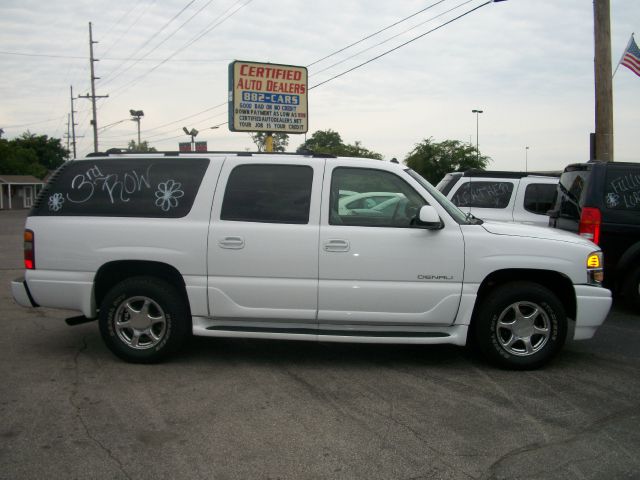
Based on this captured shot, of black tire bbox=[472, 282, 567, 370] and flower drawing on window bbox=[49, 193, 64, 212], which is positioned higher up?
flower drawing on window bbox=[49, 193, 64, 212]

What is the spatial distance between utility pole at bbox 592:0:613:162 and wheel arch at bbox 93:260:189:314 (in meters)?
8.61

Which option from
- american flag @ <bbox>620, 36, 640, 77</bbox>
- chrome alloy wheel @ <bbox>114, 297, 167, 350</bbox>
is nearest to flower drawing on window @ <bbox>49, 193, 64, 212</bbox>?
chrome alloy wheel @ <bbox>114, 297, 167, 350</bbox>

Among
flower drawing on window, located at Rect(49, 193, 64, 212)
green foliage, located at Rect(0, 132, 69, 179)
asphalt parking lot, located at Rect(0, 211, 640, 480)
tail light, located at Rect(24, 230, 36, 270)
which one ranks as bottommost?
asphalt parking lot, located at Rect(0, 211, 640, 480)

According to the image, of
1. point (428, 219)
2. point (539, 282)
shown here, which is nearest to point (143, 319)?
point (428, 219)

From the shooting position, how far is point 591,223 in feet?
25.1

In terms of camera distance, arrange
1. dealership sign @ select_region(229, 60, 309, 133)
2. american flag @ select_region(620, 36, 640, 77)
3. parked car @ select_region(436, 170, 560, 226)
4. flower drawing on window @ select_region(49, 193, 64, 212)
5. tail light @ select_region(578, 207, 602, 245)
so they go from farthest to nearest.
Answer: dealership sign @ select_region(229, 60, 309, 133), american flag @ select_region(620, 36, 640, 77), parked car @ select_region(436, 170, 560, 226), tail light @ select_region(578, 207, 602, 245), flower drawing on window @ select_region(49, 193, 64, 212)

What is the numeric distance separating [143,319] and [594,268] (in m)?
4.07

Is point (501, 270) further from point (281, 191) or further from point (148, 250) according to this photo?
point (148, 250)

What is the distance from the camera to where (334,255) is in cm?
524

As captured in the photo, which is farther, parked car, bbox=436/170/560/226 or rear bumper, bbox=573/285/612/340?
parked car, bbox=436/170/560/226

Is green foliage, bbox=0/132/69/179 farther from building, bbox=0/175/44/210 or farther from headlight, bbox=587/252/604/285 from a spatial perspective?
headlight, bbox=587/252/604/285

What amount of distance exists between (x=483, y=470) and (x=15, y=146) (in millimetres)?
87926

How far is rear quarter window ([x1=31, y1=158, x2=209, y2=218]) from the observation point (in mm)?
5516

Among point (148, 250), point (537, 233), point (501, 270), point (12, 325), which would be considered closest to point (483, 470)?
point (501, 270)
